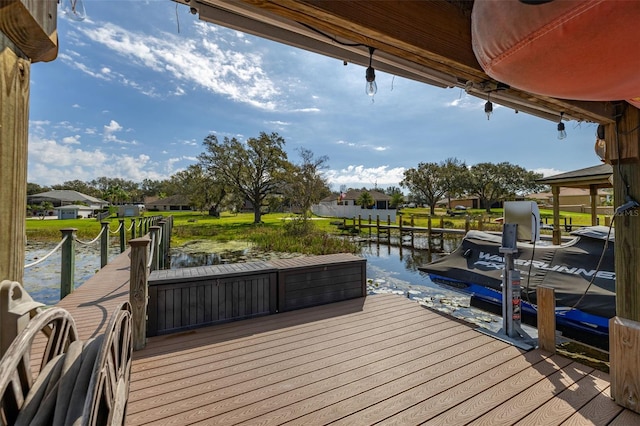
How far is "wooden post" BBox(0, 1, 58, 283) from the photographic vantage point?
549mm

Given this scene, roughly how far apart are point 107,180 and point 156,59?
77.2 m

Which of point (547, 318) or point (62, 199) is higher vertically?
→ point (62, 199)

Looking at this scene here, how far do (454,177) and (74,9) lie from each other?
36.9 meters

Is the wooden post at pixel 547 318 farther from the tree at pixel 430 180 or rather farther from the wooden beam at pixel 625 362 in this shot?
the tree at pixel 430 180

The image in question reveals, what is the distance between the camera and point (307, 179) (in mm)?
17266

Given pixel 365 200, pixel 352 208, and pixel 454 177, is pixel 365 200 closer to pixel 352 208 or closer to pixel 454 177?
pixel 352 208

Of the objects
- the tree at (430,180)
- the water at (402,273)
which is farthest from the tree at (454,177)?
the water at (402,273)

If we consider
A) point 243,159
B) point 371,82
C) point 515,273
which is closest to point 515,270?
point 515,273

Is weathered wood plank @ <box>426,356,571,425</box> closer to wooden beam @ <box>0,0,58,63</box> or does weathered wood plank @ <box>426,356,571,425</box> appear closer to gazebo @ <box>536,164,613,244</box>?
wooden beam @ <box>0,0,58,63</box>

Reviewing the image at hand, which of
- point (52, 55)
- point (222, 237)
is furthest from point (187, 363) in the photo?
point (222, 237)

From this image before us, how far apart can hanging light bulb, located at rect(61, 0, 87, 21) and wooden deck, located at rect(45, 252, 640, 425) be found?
2144mm

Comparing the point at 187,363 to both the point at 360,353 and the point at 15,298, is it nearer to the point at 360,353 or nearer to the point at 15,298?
the point at 360,353

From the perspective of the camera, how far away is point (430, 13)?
1.55 metres

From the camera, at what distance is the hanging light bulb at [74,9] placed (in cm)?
93
